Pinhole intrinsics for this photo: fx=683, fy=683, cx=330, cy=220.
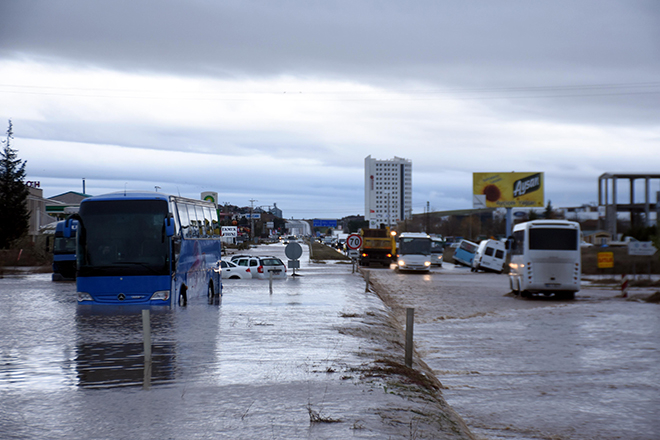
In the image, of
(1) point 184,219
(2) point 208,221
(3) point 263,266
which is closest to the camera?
(1) point 184,219

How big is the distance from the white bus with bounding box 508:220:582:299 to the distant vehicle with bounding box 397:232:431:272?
19053 mm

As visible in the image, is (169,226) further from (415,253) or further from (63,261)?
(415,253)

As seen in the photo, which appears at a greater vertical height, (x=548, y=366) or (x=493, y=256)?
(x=493, y=256)

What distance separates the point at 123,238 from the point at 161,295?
170 cm

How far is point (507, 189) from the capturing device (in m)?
79.1

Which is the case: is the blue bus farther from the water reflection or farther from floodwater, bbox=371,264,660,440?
floodwater, bbox=371,264,660,440

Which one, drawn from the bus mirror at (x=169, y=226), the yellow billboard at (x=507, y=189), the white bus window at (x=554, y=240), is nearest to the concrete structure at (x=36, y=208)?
the yellow billboard at (x=507, y=189)

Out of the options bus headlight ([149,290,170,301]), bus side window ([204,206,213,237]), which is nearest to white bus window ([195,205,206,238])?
bus side window ([204,206,213,237])

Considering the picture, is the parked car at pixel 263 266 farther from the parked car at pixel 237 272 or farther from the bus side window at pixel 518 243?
the bus side window at pixel 518 243

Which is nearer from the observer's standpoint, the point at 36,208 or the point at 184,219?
the point at 184,219

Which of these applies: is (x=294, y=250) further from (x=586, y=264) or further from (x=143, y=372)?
(x=586, y=264)

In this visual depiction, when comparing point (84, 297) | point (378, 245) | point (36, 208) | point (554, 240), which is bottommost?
point (84, 297)

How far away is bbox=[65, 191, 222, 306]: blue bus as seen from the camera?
1641cm

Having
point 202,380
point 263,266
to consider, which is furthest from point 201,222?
point 263,266
